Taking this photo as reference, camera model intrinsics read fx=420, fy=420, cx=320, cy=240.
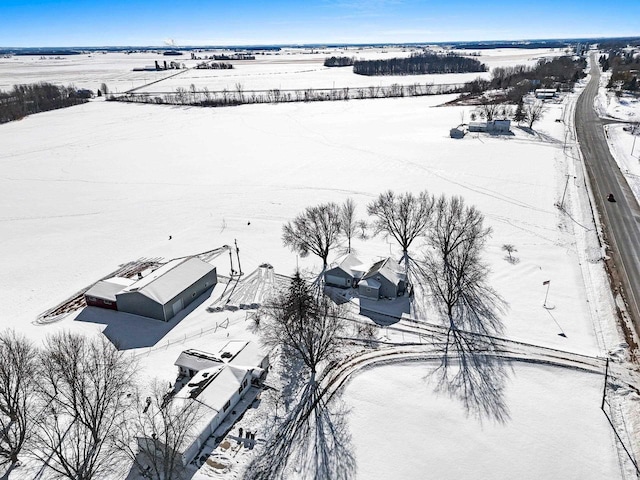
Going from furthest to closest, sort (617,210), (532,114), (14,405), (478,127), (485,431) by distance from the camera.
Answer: (532,114)
(478,127)
(617,210)
(485,431)
(14,405)

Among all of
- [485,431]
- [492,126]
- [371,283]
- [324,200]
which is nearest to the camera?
[485,431]

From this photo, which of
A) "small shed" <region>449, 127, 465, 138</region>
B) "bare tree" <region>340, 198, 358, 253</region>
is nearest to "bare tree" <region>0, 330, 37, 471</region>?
"bare tree" <region>340, 198, 358, 253</region>

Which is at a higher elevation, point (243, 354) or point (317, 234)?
point (317, 234)

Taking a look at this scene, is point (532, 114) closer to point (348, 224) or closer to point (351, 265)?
point (348, 224)

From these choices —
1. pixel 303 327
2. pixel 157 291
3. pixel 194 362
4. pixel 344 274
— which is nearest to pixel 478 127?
pixel 344 274

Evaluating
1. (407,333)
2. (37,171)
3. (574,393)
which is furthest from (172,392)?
(37,171)

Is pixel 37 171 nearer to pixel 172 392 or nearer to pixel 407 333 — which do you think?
pixel 172 392
